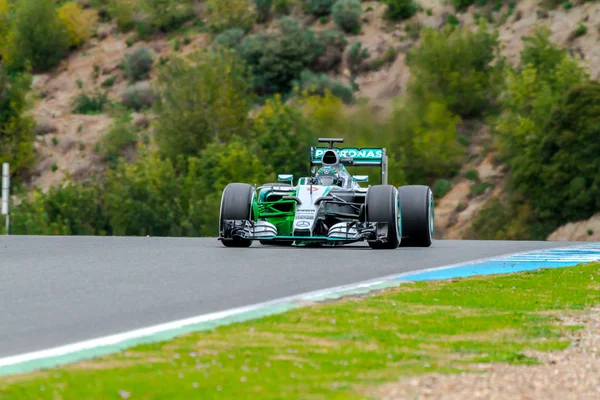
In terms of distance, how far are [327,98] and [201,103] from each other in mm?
19779

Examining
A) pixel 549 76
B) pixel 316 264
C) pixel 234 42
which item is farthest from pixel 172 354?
pixel 234 42

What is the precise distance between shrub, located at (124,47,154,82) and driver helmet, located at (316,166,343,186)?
74.2 metres

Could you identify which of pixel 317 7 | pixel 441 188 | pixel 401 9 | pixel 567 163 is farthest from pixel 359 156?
pixel 317 7

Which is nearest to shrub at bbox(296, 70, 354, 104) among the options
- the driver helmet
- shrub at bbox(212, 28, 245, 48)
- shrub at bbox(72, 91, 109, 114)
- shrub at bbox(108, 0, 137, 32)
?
shrub at bbox(212, 28, 245, 48)

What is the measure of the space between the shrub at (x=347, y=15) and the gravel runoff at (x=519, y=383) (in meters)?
84.3

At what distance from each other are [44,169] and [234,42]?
17779 millimetres

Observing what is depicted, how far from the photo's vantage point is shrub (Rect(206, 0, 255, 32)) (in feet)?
327

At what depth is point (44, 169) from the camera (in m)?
90.0

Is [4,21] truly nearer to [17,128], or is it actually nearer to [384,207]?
[17,128]

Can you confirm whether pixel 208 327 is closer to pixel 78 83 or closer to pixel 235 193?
pixel 235 193

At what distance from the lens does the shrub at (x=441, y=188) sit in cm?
7119

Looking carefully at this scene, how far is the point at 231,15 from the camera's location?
3920 inches

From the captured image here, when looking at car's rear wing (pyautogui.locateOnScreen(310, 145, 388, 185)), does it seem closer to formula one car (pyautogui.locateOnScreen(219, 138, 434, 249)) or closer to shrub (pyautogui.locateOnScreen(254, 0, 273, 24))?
formula one car (pyautogui.locateOnScreen(219, 138, 434, 249))

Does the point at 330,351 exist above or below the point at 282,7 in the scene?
below
